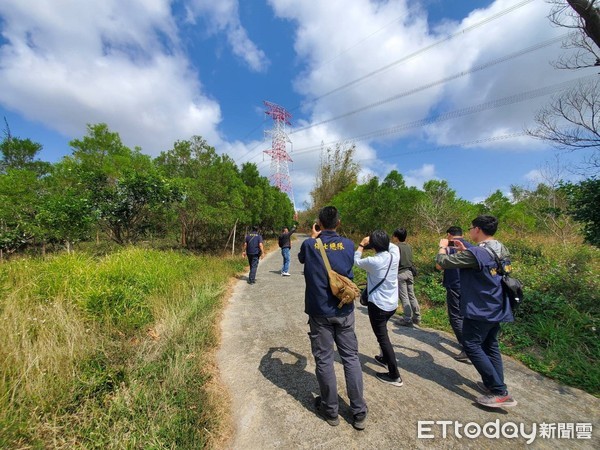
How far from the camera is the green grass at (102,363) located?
6.64 feet

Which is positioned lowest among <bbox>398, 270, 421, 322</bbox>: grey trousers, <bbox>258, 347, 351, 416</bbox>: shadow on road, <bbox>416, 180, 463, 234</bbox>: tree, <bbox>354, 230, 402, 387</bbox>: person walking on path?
<bbox>258, 347, 351, 416</bbox>: shadow on road

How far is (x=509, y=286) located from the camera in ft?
7.70

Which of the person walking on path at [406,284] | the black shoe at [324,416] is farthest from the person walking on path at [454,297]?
the black shoe at [324,416]

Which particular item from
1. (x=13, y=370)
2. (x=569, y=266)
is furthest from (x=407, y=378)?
(x=569, y=266)

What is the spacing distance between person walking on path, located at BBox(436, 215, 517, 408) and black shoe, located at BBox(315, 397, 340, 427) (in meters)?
1.45

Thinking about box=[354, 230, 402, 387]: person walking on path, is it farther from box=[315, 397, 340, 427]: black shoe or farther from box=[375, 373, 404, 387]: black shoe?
box=[315, 397, 340, 427]: black shoe

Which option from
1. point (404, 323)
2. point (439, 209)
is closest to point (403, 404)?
point (404, 323)

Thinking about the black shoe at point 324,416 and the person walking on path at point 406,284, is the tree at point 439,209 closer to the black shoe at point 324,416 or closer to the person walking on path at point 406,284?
the person walking on path at point 406,284

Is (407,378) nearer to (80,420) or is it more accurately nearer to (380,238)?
(380,238)

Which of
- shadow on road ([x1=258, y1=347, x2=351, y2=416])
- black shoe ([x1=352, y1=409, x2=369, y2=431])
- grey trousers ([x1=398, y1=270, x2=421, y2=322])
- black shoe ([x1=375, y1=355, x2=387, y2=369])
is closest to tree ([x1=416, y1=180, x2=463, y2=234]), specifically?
grey trousers ([x1=398, y1=270, x2=421, y2=322])

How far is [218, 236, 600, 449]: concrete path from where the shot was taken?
6.82 ft

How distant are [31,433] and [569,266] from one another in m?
9.26

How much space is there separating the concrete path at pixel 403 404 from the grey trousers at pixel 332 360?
230 millimetres

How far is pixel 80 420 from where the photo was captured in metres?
2.15
